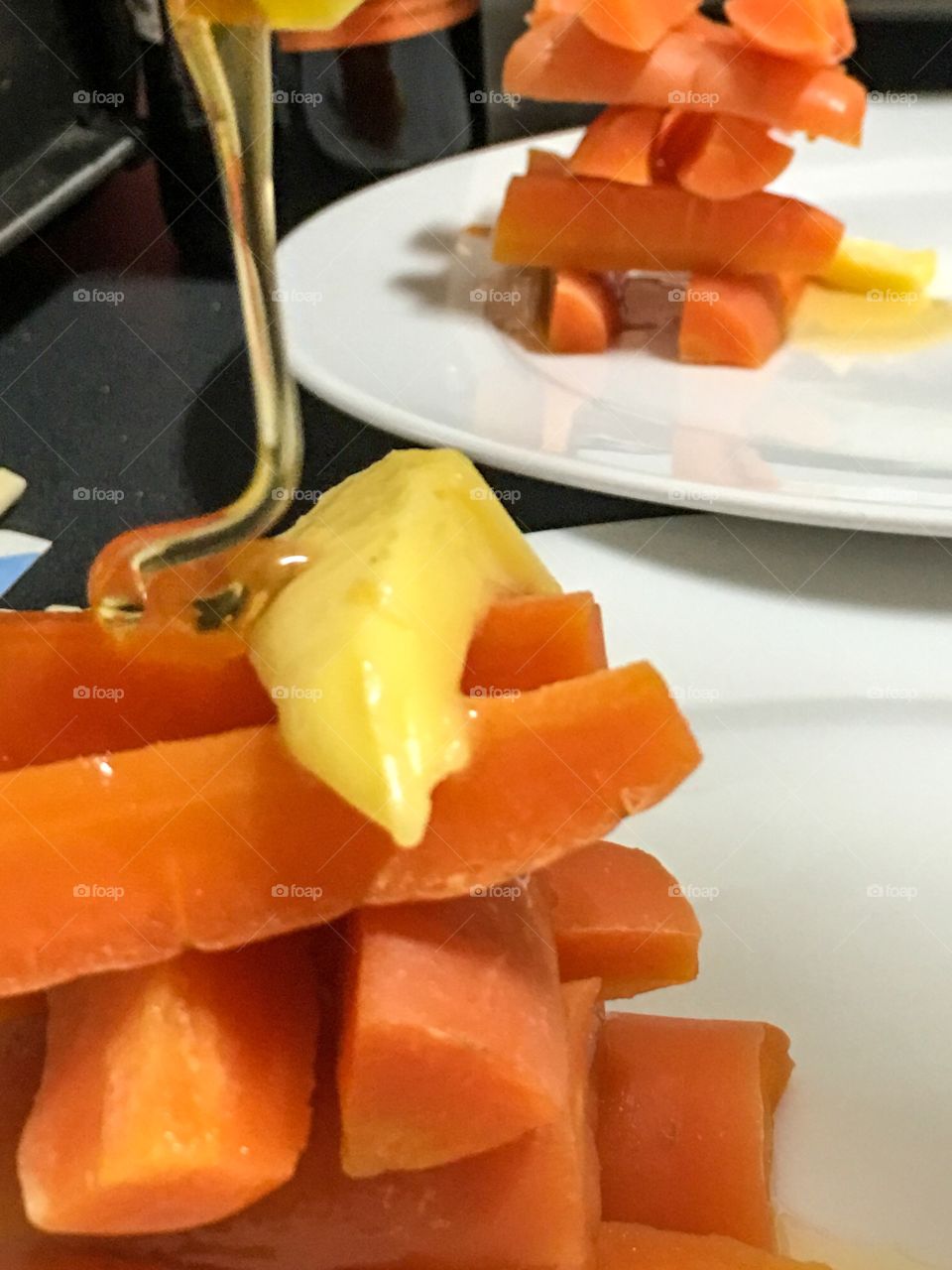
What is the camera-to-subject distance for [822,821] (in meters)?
0.69

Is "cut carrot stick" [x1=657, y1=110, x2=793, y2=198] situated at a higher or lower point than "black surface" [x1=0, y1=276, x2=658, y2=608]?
higher

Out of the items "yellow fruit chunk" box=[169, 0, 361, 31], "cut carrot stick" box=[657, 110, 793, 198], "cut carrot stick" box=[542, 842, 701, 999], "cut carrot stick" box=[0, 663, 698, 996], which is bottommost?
"cut carrot stick" box=[542, 842, 701, 999]

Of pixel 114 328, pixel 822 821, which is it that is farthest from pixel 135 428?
pixel 822 821

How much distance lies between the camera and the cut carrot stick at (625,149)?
4.32 feet

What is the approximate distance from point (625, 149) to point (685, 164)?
0.07 meters

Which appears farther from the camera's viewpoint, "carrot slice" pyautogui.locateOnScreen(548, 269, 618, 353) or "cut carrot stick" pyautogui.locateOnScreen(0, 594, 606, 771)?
"carrot slice" pyautogui.locateOnScreen(548, 269, 618, 353)

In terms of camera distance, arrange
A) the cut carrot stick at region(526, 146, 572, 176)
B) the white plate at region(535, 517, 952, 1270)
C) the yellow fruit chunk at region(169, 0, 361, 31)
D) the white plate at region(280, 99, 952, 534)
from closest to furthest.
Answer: the yellow fruit chunk at region(169, 0, 361, 31), the white plate at region(535, 517, 952, 1270), the white plate at region(280, 99, 952, 534), the cut carrot stick at region(526, 146, 572, 176)

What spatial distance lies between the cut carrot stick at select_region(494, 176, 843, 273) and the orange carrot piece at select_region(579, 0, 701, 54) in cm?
14

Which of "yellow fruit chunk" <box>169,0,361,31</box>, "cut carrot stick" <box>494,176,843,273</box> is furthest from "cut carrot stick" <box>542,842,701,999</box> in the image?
"cut carrot stick" <box>494,176,843,273</box>

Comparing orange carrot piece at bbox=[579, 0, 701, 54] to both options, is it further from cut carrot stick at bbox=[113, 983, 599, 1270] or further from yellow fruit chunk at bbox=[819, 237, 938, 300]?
cut carrot stick at bbox=[113, 983, 599, 1270]

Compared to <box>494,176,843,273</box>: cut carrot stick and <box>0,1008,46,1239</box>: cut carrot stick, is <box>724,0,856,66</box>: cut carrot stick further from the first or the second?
<box>0,1008,46,1239</box>: cut carrot stick

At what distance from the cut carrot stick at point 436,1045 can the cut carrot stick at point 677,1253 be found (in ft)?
0.36

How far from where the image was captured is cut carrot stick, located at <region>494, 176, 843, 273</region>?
132 cm

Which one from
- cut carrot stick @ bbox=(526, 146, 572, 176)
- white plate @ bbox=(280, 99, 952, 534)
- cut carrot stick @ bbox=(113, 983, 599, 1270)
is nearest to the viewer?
cut carrot stick @ bbox=(113, 983, 599, 1270)
